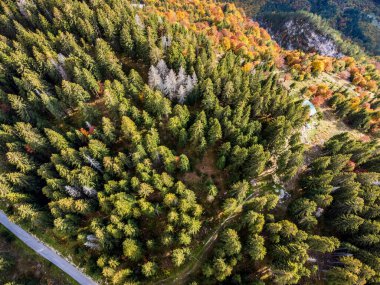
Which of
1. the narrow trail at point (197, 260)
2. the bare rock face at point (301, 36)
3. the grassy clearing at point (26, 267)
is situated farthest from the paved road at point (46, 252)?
the bare rock face at point (301, 36)

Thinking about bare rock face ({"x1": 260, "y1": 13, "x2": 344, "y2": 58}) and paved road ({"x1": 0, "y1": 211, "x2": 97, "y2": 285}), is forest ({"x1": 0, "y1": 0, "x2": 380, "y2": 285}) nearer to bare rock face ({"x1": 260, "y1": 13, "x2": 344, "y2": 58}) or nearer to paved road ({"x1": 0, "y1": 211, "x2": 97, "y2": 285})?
paved road ({"x1": 0, "y1": 211, "x2": 97, "y2": 285})

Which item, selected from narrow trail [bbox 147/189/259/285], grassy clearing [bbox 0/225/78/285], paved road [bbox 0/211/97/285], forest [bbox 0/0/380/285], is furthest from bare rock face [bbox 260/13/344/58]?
grassy clearing [bbox 0/225/78/285]

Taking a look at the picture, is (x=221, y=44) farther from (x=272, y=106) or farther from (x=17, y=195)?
(x=17, y=195)

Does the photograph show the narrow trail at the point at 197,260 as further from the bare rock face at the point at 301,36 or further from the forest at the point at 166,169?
the bare rock face at the point at 301,36

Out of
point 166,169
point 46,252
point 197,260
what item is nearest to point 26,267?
point 46,252

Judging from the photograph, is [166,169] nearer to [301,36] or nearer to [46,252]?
[46,252]

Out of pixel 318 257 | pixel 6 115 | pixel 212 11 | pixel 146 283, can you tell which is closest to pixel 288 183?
pixel 318 257
